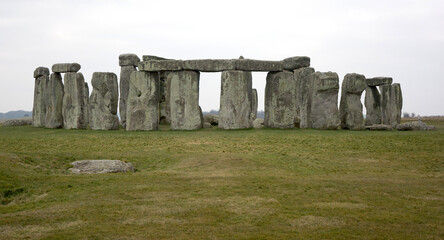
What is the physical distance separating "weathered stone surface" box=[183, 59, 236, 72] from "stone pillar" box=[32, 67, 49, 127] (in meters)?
9.35

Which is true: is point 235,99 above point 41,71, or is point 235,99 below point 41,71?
below

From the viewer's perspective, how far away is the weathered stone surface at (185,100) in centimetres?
2417

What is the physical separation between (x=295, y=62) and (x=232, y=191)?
15.7 metres

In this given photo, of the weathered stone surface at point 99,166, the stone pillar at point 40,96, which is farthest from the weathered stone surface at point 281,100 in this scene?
the stone pillar at point 40,96

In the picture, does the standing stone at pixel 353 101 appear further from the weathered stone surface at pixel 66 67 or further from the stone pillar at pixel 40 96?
the stone pillar at pixel 40 96

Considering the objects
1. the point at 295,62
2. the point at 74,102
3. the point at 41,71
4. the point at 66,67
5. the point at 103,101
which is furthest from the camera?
the point at 41,71

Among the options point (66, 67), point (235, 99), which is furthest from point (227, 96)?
point (66, 67)

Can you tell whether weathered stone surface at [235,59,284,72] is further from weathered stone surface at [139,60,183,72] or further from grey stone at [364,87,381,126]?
grey stone at [364,87,381,126]

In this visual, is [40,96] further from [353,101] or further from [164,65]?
[353,101]

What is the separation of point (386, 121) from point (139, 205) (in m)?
22.4

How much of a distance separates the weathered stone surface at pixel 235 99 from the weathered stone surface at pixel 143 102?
3405 mm

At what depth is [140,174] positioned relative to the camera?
13.1 metres

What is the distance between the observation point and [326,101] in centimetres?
2414

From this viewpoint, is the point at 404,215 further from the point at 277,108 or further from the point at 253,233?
the point at 277,108
